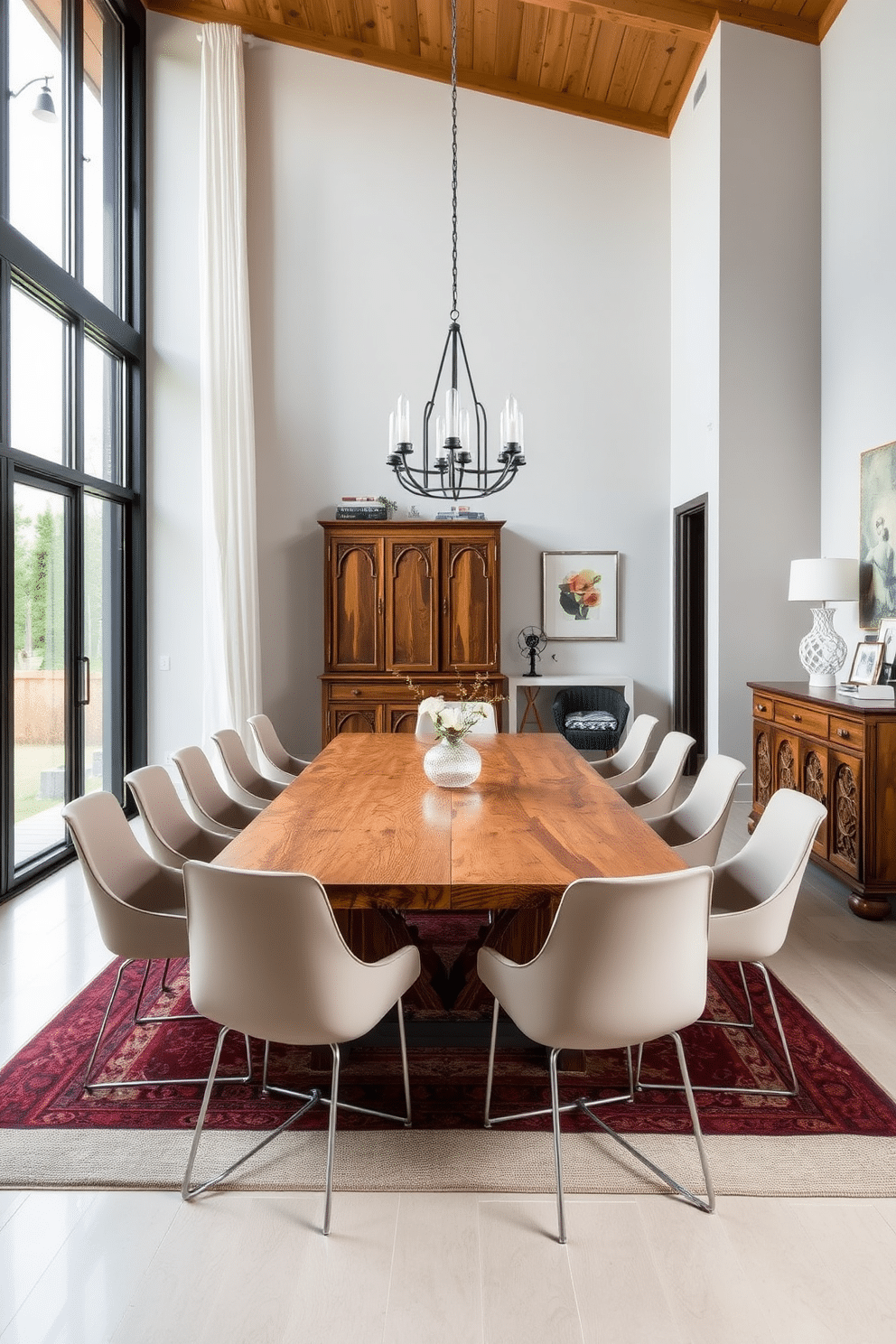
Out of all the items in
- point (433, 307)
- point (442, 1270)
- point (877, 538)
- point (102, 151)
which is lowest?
point (442, 1270)

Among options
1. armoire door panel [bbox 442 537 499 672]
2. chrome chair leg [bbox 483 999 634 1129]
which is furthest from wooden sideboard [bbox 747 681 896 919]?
armoire door panel [bbox 442 537 499 672]

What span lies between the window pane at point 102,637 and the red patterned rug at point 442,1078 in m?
2.91

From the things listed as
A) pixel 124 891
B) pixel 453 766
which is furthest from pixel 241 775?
pixel 124 891

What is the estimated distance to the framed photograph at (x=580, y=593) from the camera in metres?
7.24

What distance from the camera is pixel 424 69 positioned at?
7039 millimetres

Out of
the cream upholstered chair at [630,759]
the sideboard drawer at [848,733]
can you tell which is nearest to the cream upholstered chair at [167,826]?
the cream upholstered chair at [630,759]

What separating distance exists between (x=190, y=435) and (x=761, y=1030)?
18.8 feet

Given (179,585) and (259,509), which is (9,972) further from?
(259,509)

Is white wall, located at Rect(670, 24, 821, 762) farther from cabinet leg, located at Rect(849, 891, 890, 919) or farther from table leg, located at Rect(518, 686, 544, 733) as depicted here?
cabinet leg, located at Rect(849, 891, 890, 919)

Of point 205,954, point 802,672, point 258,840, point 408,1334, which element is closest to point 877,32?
point 802,672

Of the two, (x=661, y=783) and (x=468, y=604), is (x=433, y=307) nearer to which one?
(x=468, y=604)

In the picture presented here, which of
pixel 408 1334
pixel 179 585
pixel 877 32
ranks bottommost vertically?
pixel 408 1334

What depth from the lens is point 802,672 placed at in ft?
19.7

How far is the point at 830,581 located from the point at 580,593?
2.52m
